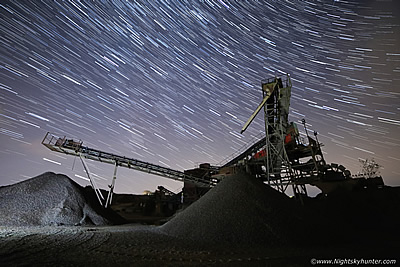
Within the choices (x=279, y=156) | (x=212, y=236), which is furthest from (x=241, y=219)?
(x=279, y=156)

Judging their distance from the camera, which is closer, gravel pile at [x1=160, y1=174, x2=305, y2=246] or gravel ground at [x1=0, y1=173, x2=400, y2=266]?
gravel ground at [x1=0, y1=173, x2=400, y2=266]

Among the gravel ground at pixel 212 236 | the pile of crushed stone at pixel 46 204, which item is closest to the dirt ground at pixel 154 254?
the gravel ground at pixel 212 236

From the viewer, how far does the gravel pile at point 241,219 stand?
276 inches

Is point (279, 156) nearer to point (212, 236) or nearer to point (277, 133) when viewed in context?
point (277, 133)

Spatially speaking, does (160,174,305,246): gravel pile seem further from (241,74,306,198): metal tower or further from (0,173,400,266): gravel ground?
(241,74,306,198): metal tower

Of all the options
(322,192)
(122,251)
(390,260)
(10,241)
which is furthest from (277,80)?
(10,241)

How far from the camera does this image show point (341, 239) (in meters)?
7.46

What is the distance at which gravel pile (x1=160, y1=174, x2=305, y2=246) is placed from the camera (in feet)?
23.0

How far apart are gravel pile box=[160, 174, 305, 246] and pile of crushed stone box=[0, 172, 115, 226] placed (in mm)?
6906

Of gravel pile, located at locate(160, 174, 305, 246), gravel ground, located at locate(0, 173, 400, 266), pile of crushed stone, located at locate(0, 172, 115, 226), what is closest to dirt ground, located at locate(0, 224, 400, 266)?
gravel ground, located at locate(0, 173, 400, 266)

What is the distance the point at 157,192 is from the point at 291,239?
20555mm

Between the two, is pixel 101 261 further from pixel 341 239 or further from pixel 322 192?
pixel 322 192

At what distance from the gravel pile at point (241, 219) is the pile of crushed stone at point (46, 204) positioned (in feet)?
22.7

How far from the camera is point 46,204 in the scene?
12.8 meters
